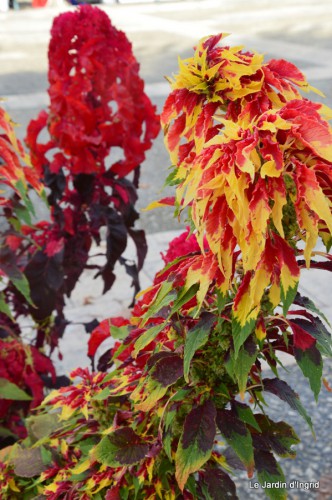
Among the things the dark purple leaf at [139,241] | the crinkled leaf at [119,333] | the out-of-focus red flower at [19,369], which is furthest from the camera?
the dark purple leaf at [139,241]

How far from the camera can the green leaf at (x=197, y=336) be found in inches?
42.8

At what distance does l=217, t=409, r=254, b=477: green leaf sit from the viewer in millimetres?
1153

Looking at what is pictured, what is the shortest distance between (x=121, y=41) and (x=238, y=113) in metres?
1.08

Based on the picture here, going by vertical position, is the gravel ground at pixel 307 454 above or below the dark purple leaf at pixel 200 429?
below

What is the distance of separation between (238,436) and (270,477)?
105 millimetres

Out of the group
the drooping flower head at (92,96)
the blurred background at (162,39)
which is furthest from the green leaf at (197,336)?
the blurred background at (162,39)

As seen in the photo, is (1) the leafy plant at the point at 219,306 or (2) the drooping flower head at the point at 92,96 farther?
(2) the drooping flower head at the point at 92,96

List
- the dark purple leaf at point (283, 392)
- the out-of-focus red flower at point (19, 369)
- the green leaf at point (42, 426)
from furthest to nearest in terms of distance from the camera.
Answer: the out-of-focus red flower at point (19, 369) < the green leaf at point (42, 426) < the dark purple leaf at point (283, 392)

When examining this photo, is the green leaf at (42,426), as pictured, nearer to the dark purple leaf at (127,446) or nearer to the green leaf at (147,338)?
the dark purple leaf at (127,446)

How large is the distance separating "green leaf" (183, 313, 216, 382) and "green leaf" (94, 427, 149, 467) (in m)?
0.24

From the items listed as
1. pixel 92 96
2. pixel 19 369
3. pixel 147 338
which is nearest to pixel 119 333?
pixel 147 338

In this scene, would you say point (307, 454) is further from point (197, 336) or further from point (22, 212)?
point (197, 336)

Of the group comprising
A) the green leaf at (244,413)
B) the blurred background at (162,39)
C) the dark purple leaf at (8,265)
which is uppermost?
the green leaf at (244,413)

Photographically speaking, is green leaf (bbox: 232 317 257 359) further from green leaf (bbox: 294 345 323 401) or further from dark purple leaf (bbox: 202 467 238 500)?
dark purple leaf (bbox: 202 467 238 500)
